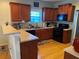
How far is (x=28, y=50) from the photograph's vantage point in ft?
7.16

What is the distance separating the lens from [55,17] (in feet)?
18.6

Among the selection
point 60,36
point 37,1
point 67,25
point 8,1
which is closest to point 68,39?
point 60,36

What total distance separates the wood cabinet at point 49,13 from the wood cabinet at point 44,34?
2.54 feet

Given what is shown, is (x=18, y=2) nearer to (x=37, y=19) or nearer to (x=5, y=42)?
(x=37, y=19)

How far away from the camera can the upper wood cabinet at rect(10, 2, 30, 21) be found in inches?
169

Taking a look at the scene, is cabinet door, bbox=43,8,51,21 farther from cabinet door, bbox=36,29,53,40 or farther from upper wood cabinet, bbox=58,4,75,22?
upper wood cabinet, bbox=58,4,75,22

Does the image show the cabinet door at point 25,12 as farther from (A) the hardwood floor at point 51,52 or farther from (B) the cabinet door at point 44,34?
(A) the hardwood floor at point 51,52

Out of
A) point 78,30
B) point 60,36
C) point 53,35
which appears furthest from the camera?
point 53,35

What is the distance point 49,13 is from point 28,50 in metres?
3.77

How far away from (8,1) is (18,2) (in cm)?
49

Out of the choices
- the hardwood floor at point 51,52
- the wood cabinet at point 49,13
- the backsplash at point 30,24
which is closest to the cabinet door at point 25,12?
the backsplash at point 30,24

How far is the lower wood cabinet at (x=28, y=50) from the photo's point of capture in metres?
2.08

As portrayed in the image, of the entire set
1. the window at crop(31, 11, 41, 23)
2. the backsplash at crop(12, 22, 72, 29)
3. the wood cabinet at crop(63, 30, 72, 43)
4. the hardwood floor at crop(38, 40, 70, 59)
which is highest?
the window at crop(31, 11, 41, 23)

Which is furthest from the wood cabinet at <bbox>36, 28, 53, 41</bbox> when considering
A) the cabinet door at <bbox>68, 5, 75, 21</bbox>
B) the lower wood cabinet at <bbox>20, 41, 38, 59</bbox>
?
the lower wood cabinet at <bbox>20, 41, 38, 59</bbox>
